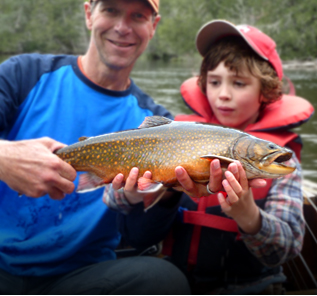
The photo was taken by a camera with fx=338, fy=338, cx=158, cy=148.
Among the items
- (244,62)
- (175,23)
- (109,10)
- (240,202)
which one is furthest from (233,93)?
(175,23)

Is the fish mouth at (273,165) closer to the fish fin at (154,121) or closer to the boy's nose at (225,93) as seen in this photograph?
the fish fin at (154,121)

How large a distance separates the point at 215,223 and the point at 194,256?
1.10 ft

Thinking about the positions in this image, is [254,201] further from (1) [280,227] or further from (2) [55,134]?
(2) [55,134]

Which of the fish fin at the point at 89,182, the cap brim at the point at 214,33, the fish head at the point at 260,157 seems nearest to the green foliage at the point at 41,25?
the cap brim at the point at 214,33

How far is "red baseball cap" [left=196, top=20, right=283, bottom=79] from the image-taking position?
2.86 m

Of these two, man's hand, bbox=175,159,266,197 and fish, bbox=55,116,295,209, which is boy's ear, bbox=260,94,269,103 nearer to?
fish, bbox=55,116,295,209

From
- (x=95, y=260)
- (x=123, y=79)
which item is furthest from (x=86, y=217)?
(x=123, y=79)

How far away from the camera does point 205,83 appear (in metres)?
3.16

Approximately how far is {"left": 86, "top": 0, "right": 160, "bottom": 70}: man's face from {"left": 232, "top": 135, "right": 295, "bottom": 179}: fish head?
5.36 ft

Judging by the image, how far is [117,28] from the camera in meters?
3.00

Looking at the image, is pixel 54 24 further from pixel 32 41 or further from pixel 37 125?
pixel 37 125

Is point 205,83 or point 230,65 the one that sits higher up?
point 230,65

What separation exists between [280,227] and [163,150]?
1132mm

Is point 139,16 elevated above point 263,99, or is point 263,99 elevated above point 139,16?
point 139,16
